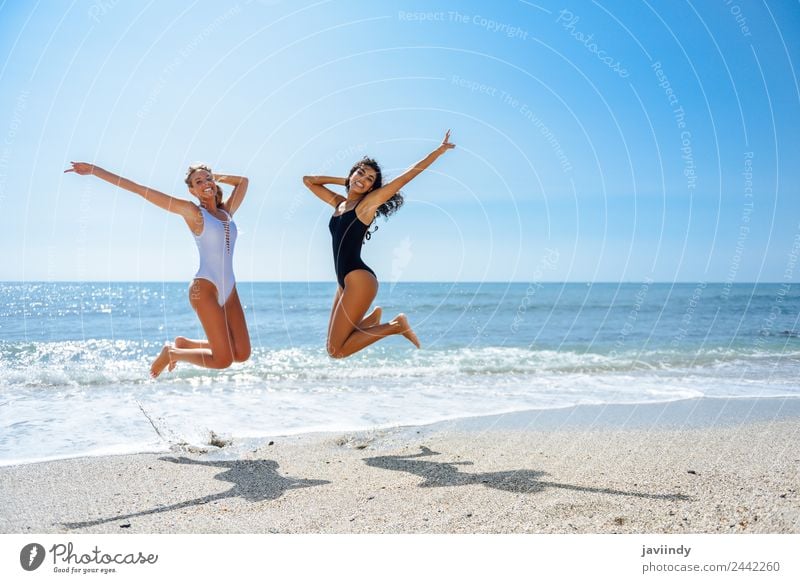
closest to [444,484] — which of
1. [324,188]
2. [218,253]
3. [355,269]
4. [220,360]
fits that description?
[355,269]

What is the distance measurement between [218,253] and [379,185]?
2.11 metres

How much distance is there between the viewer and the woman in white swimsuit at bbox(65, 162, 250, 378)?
24.1 feet

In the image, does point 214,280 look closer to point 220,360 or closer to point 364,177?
point 220,360

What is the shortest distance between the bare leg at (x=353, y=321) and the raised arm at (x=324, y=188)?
39.5 inches

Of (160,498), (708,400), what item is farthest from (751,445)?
(160,498)

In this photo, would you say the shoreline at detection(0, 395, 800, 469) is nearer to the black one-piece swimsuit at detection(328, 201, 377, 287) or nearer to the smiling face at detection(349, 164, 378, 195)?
the black one-piece swimsuit at detection(328, 201, 377, 287)

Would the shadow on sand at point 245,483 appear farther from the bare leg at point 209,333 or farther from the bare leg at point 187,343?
the bare leg at point 187,343

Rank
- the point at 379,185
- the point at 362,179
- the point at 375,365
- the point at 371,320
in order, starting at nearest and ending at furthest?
1. the point at 362,179
2. the point at 379,185
3. the point at 371,320
4. the point at 375,365

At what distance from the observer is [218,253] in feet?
24.4

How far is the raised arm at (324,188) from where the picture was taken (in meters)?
7.98

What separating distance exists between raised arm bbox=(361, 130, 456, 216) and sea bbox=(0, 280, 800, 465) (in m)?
3.61

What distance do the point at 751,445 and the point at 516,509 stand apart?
164 inches

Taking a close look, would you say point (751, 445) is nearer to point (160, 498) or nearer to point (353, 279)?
point (353, 279)
